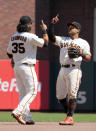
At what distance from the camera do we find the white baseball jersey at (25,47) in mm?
9133

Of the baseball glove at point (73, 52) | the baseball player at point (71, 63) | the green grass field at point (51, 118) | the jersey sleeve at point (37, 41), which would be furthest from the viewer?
the green grass field at point (51, 118)

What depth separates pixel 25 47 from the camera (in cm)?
918

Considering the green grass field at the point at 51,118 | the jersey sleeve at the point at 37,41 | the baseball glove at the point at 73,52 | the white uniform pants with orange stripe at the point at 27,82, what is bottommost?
the green grass field at the point at 51,118

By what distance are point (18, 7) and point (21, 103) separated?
828cm

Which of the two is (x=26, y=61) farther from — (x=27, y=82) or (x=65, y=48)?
(x=65, y=48)

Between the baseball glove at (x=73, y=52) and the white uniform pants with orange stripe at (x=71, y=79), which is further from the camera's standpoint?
the white uniform pants with orange stripe at (x=71, y=79)

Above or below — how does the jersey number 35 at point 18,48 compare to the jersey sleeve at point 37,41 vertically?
below

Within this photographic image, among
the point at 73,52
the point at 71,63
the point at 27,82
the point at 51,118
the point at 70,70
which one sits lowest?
the point at 51,118

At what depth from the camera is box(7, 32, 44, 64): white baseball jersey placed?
30.0 feet

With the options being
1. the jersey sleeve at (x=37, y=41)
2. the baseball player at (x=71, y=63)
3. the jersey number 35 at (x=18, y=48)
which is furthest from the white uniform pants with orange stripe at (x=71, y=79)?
the jersey number 35 at (x=18, y=48)

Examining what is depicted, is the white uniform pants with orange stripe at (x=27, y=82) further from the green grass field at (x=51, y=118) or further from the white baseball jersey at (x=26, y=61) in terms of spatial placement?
the green grass field at (x=51, y=118)

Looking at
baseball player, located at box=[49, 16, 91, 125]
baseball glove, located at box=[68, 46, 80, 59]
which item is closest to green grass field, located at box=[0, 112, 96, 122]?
baseball player, located at box=[49, 16, 91, 125]

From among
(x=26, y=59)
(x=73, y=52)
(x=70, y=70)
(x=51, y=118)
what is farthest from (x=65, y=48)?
(x=51, y=118)

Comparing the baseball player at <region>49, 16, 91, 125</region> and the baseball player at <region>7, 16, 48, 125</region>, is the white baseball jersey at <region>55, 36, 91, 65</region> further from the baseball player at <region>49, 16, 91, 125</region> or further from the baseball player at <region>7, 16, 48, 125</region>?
the baseball player at <region>7, 16, 48, 125</region>
